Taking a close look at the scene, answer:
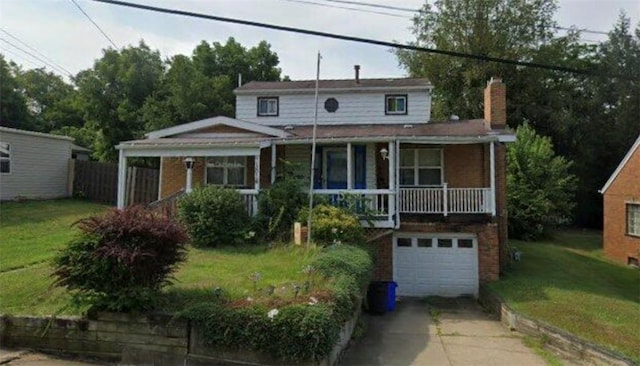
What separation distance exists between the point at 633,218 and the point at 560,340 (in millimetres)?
14944

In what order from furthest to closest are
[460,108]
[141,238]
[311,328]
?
[460,108], [141,238], [311,328]

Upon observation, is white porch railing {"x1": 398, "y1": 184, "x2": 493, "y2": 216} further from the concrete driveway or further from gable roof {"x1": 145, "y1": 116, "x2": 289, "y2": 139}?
gable roof {"x1": 145, "y1": 116, "x2": 289, "y2": 139}

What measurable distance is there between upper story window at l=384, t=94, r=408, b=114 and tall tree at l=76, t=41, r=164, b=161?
1840 cm

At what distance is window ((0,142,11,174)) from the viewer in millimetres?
19417

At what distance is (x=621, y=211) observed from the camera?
21.0 metres

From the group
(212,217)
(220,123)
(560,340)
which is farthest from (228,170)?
(560,340)

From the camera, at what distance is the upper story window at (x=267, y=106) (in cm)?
1883

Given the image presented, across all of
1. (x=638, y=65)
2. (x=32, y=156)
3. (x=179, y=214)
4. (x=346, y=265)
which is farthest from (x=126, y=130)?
(x=638, y=65)

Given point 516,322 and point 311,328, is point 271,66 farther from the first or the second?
point 311,328

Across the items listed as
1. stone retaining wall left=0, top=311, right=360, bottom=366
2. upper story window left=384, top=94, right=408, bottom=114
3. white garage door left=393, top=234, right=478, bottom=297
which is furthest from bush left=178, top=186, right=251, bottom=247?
upper story window left=384, top=94, right=408, bottom=114

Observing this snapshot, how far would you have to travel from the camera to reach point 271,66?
1411 inches

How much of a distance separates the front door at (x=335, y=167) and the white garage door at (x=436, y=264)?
9.79 feet

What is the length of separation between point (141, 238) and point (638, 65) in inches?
1530

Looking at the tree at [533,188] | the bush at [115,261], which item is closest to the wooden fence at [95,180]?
the bush at [115,261]
